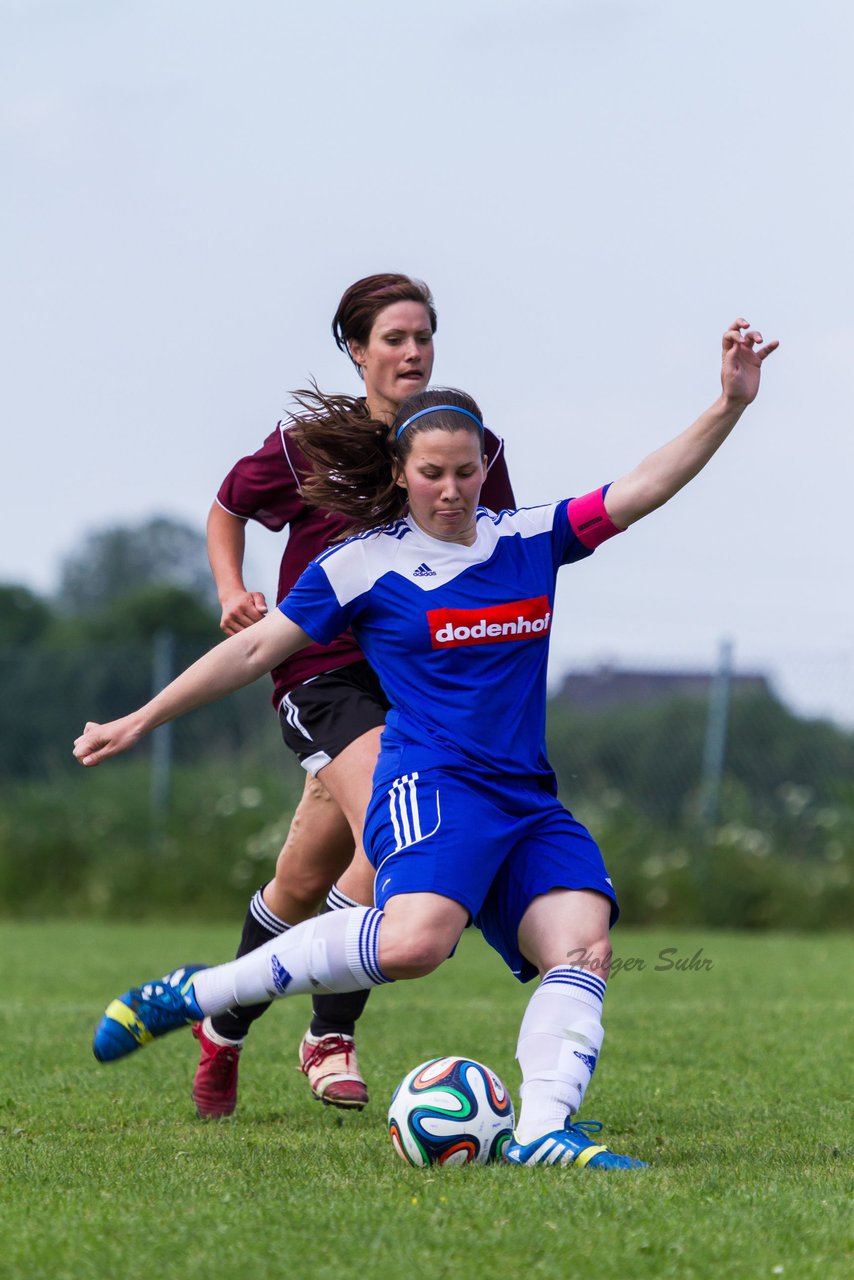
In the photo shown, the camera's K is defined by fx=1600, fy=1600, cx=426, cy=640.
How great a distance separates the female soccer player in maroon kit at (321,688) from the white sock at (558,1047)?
0.82 meters

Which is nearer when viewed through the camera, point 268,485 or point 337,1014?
point 337,1014

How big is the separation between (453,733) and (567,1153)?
3.24 ft

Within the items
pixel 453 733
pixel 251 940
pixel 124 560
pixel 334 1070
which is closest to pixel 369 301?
pixel 453 733

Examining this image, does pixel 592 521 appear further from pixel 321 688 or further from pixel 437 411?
pixel 321 688

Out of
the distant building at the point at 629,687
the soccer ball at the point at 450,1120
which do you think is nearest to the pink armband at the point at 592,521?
the soccer ball at the point at 450,1120

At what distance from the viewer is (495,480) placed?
15.4 feet

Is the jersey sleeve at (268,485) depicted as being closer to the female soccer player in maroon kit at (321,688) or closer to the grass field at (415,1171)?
the female soccer player in maroon kit at (321,688)

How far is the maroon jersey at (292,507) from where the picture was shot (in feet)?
15.1

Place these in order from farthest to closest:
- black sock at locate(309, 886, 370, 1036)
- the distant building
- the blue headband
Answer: the distant building, black sock at locate(309, 886, 370, 1036), the blue headband

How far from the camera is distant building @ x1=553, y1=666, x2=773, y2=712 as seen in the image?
13.8 metres

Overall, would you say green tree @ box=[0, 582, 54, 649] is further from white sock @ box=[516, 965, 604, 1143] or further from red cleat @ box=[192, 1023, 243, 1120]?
white sock @ box=[516, 965, 604, 1143]

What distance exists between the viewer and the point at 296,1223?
2.86 meters

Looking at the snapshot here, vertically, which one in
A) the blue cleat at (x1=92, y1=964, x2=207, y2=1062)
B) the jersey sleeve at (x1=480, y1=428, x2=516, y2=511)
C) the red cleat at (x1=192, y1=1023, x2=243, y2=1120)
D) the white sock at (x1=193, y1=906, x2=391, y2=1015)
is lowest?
the red cleat at (x1=192, y1=1023, x2=243, y2=1120)

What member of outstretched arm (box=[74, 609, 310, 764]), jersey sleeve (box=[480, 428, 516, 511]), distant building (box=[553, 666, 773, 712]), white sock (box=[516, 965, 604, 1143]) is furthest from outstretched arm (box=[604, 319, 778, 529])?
distant building (box=[553, 666, 773, 712])
